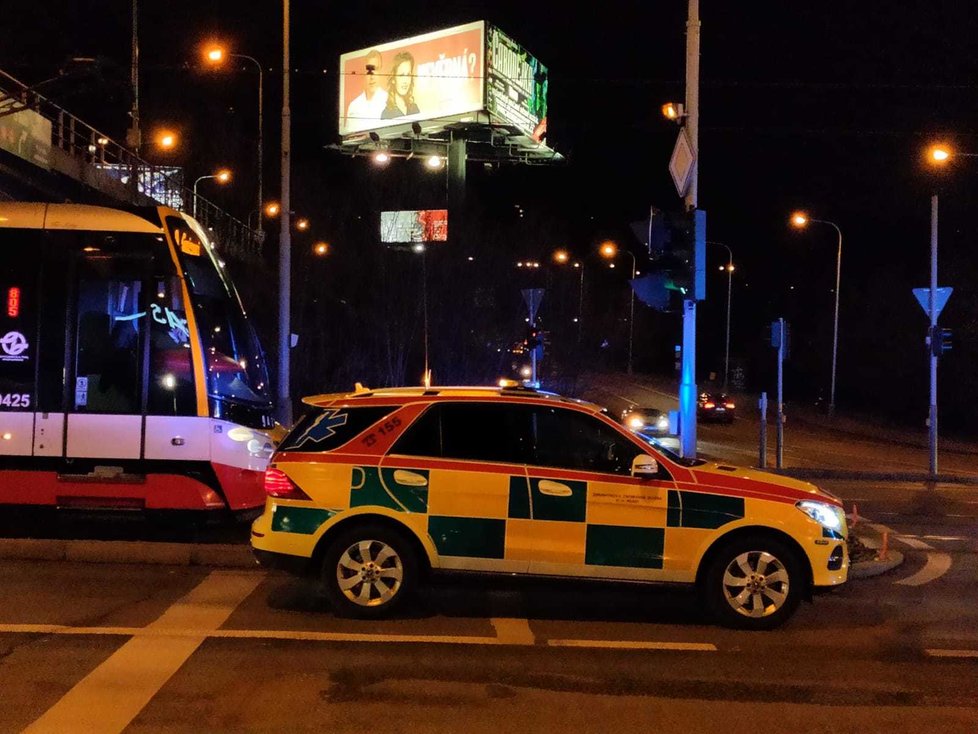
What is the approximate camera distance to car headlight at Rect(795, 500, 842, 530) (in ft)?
24.5

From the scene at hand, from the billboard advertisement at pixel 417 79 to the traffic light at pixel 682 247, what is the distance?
31243mm

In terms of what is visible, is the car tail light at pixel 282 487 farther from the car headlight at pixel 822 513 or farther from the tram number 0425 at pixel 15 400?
the tram number 0425 at pixel 15 400

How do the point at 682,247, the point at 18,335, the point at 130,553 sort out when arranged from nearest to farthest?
the point at 130,553 < the point at 18,335 < the point at 682,247

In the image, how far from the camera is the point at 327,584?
754cm

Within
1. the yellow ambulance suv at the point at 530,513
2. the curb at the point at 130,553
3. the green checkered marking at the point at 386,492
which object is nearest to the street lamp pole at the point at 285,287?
the curb at the point at 130,553

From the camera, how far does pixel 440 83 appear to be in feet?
140

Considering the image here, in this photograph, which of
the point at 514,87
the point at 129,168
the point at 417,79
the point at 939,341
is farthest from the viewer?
the point at 514,87

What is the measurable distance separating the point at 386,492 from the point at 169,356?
12.7 ft

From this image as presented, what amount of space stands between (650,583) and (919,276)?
5170 cm

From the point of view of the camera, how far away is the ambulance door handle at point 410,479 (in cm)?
750

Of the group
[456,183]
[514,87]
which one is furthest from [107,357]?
[514,87]

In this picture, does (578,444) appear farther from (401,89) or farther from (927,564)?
(401,89)

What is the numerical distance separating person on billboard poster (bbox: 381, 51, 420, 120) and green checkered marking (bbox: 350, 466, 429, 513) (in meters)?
37.7

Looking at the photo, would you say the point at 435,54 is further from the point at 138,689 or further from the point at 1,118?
the point at 138,689
